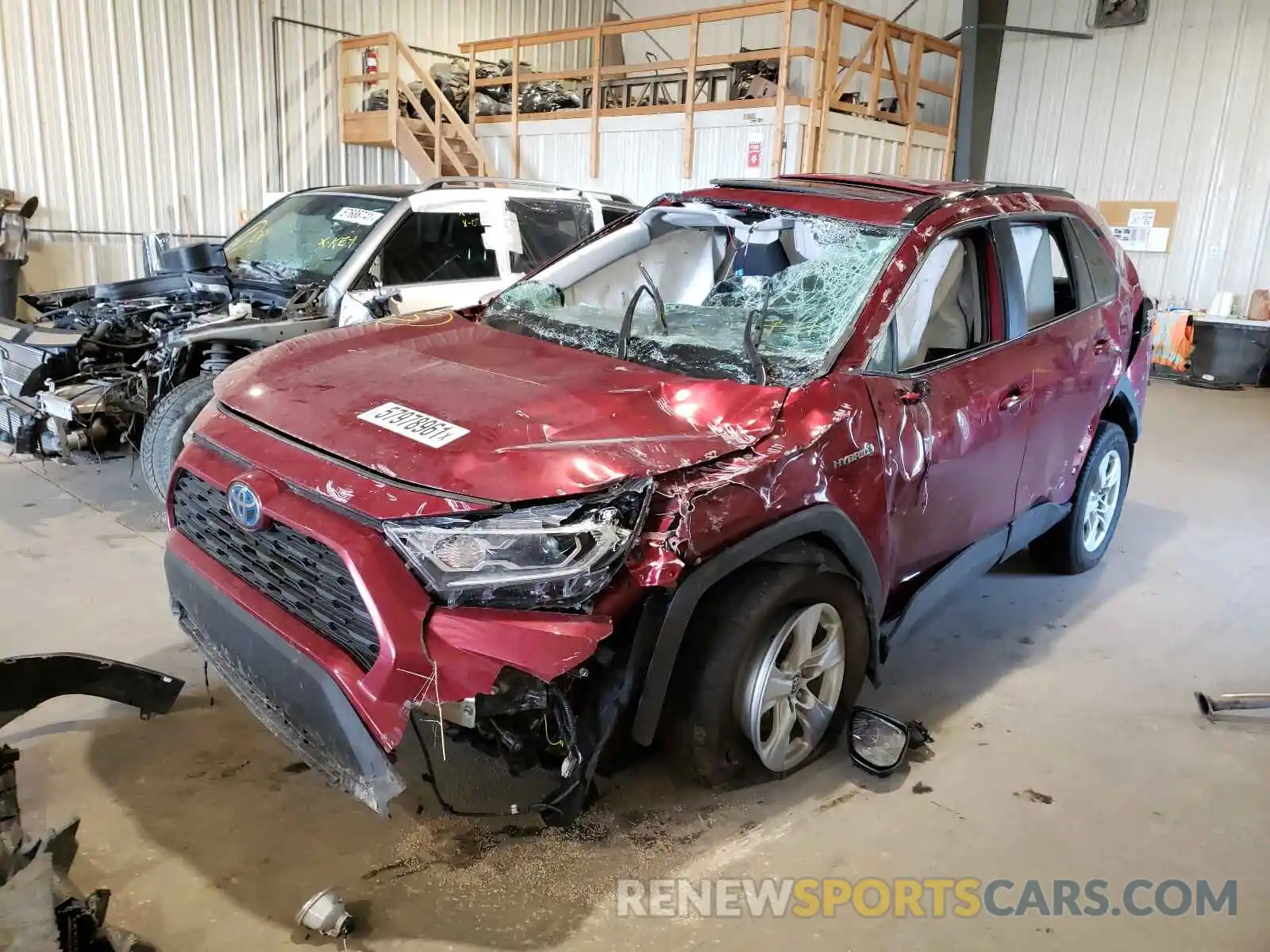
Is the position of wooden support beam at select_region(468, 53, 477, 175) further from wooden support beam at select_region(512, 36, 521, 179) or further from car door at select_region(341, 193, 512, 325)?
car door at select_region(341, 193, 512, 325)

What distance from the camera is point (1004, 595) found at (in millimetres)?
3930

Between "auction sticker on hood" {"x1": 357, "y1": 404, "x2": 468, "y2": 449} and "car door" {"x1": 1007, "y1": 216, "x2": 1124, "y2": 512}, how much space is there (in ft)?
6.57

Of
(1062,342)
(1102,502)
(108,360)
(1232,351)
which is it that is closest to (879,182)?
(1062,342)

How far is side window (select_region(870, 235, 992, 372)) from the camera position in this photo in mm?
2633

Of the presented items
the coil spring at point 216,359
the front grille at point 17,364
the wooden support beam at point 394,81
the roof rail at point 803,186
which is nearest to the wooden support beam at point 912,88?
the wooden support beam at point 394,81

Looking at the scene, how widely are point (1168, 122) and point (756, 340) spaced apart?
1052 centimetres

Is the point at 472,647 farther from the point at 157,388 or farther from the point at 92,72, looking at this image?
the point at 92,72

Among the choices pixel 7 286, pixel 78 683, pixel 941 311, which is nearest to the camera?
pixel 78 683

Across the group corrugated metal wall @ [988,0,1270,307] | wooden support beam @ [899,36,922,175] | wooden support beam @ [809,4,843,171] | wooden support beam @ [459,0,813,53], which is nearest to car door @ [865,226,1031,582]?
wooden support beam @ [809,4,843,171]

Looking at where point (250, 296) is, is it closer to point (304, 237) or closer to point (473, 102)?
point (304, 237)

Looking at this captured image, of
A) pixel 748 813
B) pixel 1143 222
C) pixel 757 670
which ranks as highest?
pixel 1143 222

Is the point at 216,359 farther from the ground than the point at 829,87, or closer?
closer

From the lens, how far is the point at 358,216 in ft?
17.0

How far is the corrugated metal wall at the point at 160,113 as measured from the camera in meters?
8.83
